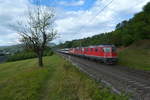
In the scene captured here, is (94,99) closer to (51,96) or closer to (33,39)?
(51,96)

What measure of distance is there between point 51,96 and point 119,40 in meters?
48.6

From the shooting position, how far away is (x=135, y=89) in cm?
952

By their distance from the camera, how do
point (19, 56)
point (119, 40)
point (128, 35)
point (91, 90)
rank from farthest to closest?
point (19, 56)
point (119, 40)
point (128, 35)
point (91, 90)

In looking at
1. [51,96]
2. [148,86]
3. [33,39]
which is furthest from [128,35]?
[51,96]

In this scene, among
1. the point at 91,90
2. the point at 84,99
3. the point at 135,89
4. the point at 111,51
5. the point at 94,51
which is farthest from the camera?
the point at 94,51

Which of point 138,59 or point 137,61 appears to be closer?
point 137,61

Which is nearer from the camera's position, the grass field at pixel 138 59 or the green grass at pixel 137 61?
the green grass at pixel 137 61

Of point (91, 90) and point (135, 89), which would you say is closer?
point (91, 90)

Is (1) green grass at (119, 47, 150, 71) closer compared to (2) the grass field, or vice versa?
(1) green grass at (119, 47, 150, 71)

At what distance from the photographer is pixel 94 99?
7.23 meters

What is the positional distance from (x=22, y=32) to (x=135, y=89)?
20645 millimetres

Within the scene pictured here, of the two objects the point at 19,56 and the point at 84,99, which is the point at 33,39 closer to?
the point at 84,99

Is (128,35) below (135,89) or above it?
above

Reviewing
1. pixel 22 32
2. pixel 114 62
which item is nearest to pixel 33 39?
pixel 22 32
